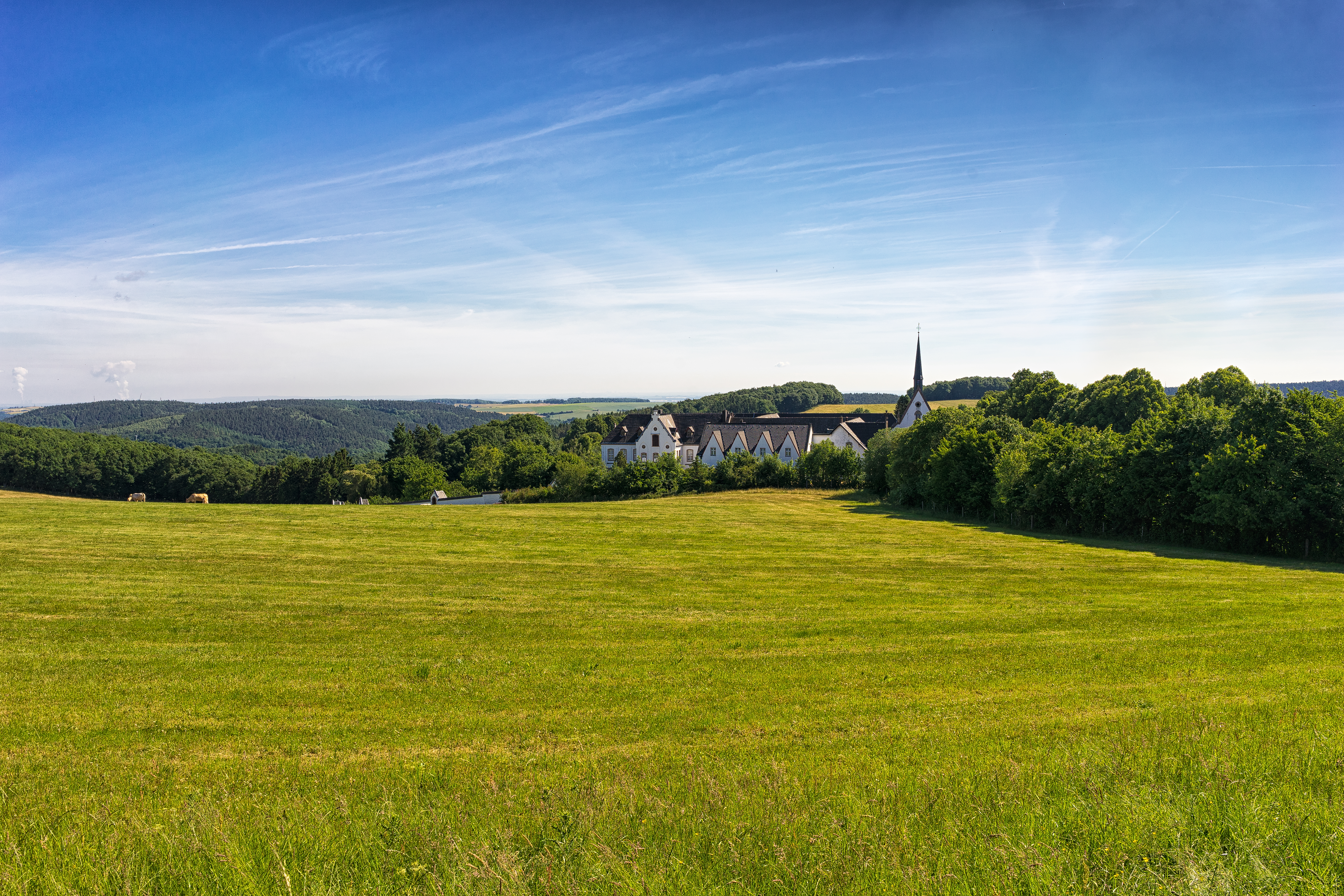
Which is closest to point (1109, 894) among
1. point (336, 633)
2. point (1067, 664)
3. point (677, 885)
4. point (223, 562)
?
point (677, 885)

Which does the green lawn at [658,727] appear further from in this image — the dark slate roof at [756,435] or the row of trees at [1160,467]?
the dark slate roof at [756,435]

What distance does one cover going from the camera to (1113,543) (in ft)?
128

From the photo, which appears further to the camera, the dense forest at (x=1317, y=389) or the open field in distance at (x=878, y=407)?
the open field in distance at (x=878, y=407)

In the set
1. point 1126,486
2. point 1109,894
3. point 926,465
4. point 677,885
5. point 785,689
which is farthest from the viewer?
point 926,465

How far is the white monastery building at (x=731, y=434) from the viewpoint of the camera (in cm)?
9625

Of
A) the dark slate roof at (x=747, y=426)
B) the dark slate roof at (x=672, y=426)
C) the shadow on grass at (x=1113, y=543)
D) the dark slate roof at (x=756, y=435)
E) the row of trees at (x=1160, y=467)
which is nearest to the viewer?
the shadow on grass at (x=1113, y=543)

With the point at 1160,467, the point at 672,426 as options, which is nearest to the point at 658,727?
the point at 1160,467

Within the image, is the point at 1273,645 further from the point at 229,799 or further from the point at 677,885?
the point at 229,799

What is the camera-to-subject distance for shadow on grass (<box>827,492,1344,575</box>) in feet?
102

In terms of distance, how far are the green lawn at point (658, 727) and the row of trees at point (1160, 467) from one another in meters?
7.57

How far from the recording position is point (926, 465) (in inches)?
2406

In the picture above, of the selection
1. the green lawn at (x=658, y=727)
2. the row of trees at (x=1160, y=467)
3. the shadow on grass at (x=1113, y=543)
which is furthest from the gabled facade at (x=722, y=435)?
the green lawn at (x=658, y=727)

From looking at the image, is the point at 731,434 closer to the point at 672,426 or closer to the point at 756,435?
the point at 756,435

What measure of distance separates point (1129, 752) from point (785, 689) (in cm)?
613
